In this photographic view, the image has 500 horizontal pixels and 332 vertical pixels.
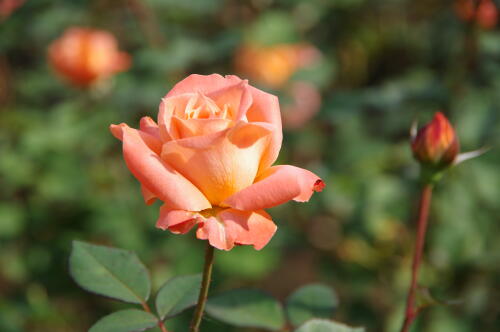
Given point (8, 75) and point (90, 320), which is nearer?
point (90, 320)

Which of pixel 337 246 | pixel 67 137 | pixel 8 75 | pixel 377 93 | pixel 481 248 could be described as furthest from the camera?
pixel 8 75

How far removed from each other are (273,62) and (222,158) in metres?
1.65

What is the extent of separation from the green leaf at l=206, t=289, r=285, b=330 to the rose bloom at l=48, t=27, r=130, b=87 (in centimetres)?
128

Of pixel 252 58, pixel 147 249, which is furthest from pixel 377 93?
pixel 147 249

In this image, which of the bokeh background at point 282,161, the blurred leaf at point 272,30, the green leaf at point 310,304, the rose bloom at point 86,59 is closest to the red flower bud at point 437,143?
the green leaf at point 310,304

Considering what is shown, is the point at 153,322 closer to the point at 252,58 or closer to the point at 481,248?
the point at 481,248

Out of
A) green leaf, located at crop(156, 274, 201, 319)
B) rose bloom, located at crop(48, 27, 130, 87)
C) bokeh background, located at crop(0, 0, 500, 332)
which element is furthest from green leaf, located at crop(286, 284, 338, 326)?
rose bloom, located at crop(48, 27, 130, 87)

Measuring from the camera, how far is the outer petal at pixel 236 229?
1.63ft

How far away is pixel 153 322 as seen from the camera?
58cm

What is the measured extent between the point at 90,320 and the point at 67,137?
0.69 metres

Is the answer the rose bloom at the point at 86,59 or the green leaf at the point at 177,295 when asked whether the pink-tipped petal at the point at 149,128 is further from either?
the rose bloom at the point at 86,59

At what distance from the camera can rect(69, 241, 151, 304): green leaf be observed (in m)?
0.62

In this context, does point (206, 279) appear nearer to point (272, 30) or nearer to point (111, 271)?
point (111, 271)

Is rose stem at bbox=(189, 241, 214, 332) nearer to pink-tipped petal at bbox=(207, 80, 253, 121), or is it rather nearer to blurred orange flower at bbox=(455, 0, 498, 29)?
pink-tipped petal at bbox=(207, 80, 253, 121)
